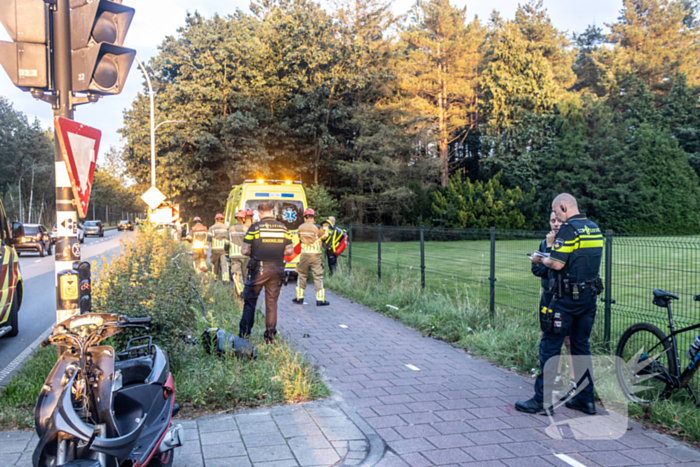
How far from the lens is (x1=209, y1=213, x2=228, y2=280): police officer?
12.9m

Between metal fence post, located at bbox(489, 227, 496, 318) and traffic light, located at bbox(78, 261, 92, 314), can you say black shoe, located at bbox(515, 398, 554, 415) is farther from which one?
traffic light, located at bbox(78, 261, 92, 314)

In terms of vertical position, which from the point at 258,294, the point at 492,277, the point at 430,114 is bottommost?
the point at 258,294

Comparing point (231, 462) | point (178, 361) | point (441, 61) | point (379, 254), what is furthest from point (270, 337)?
point (441, 61)

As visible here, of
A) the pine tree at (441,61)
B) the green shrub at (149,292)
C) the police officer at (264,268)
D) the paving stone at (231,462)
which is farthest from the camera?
the pine tree at (441,61)

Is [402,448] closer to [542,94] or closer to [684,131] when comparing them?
[542,94]

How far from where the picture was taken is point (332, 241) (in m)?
13.5

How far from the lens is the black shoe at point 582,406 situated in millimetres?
4809

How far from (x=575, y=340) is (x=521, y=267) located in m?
3.23

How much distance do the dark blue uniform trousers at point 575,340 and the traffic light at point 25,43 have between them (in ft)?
15.7

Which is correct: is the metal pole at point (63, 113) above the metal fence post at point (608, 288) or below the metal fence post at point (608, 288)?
above

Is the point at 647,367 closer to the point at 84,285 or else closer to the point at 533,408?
the point at 533,408

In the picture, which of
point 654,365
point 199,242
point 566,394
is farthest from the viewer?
point 199,242

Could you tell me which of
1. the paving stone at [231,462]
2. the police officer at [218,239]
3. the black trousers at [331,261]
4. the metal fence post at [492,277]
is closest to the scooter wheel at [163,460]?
the paving stone at [231,462]

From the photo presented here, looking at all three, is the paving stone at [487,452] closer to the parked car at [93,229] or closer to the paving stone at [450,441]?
the paving stone at [450,441]
